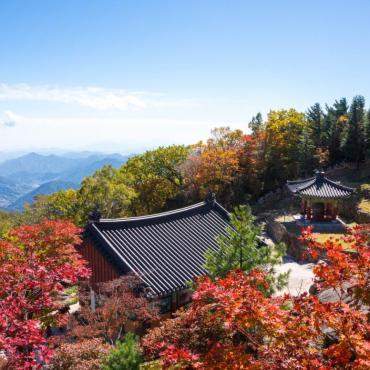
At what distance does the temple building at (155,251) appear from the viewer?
47.4ft

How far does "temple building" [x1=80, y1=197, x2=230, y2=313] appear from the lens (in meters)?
14.4

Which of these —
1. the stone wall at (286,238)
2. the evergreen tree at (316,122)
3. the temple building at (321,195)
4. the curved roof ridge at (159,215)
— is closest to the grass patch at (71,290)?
the curved roof ridge at (159,215)

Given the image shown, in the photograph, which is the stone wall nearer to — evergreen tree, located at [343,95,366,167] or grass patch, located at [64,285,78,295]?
evergreen tree, located at [343,95,366,167]

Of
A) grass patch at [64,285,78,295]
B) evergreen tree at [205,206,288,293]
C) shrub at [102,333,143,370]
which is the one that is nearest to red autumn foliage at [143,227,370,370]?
shrub at [102,333,143,370]

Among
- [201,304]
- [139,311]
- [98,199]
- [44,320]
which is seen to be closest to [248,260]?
[139,311]

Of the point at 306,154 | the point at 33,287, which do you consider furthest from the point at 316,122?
the point at 33,287

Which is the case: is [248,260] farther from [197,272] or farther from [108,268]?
[108,268]

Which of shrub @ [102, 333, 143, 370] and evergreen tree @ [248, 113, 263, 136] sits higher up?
evergreen tree @ [248, 113, 263, 136]

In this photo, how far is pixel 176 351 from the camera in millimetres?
6230

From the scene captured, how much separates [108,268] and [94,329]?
4.36 m

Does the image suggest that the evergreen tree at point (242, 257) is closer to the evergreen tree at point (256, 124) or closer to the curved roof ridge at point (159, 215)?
the curved roof ridge at point (159, 215)

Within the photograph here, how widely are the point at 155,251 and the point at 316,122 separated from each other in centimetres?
→ 3395

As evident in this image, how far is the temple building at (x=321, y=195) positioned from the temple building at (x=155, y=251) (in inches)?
449

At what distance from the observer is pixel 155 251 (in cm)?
1588
